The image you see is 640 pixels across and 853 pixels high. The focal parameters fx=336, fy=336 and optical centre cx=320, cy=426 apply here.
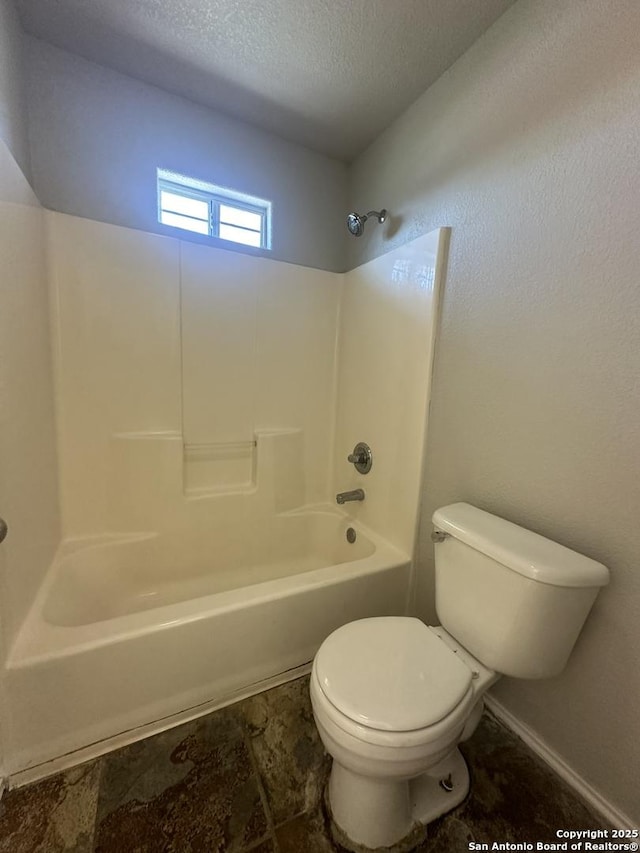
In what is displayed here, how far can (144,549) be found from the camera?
166cm

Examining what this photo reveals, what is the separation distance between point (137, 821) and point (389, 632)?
0.81 m

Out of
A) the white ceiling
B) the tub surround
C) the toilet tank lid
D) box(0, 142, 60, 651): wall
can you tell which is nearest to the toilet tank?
the toilet tank lid

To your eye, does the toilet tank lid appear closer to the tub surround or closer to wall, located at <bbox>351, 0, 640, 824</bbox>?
wall, located at <bbox>351, 0, 640, 824</bbox>

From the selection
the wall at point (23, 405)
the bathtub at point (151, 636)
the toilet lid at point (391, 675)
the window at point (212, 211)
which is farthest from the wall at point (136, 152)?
the toilet lid at point (391, 675)

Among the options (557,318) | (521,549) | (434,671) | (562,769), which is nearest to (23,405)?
(434,671)

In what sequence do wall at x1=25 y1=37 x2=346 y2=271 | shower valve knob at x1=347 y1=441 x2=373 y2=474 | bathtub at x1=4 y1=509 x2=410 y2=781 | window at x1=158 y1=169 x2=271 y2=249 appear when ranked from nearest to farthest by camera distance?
bathtub at x1=4 y1=509 x2=410 y2=781 → wall at x1=25 y1=37 x2=346 y2=271 → window at x1=158 y1=169 x2=271 y2=249 → shower valve knob at x1=347 y1=441 x2=373 y2=474

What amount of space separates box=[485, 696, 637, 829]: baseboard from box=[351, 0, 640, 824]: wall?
0.08ft

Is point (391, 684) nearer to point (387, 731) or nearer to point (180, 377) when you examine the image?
point (387, 731)

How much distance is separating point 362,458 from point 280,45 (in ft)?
5.68

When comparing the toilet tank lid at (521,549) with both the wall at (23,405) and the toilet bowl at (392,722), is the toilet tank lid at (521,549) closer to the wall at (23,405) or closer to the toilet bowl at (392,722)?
the toilet bowl at (392,722)

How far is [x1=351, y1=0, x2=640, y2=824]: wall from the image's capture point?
2.83ft

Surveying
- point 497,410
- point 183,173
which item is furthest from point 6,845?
point 183,173

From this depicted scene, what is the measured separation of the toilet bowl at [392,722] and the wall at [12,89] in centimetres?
179

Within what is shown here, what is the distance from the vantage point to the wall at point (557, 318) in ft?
2.83
